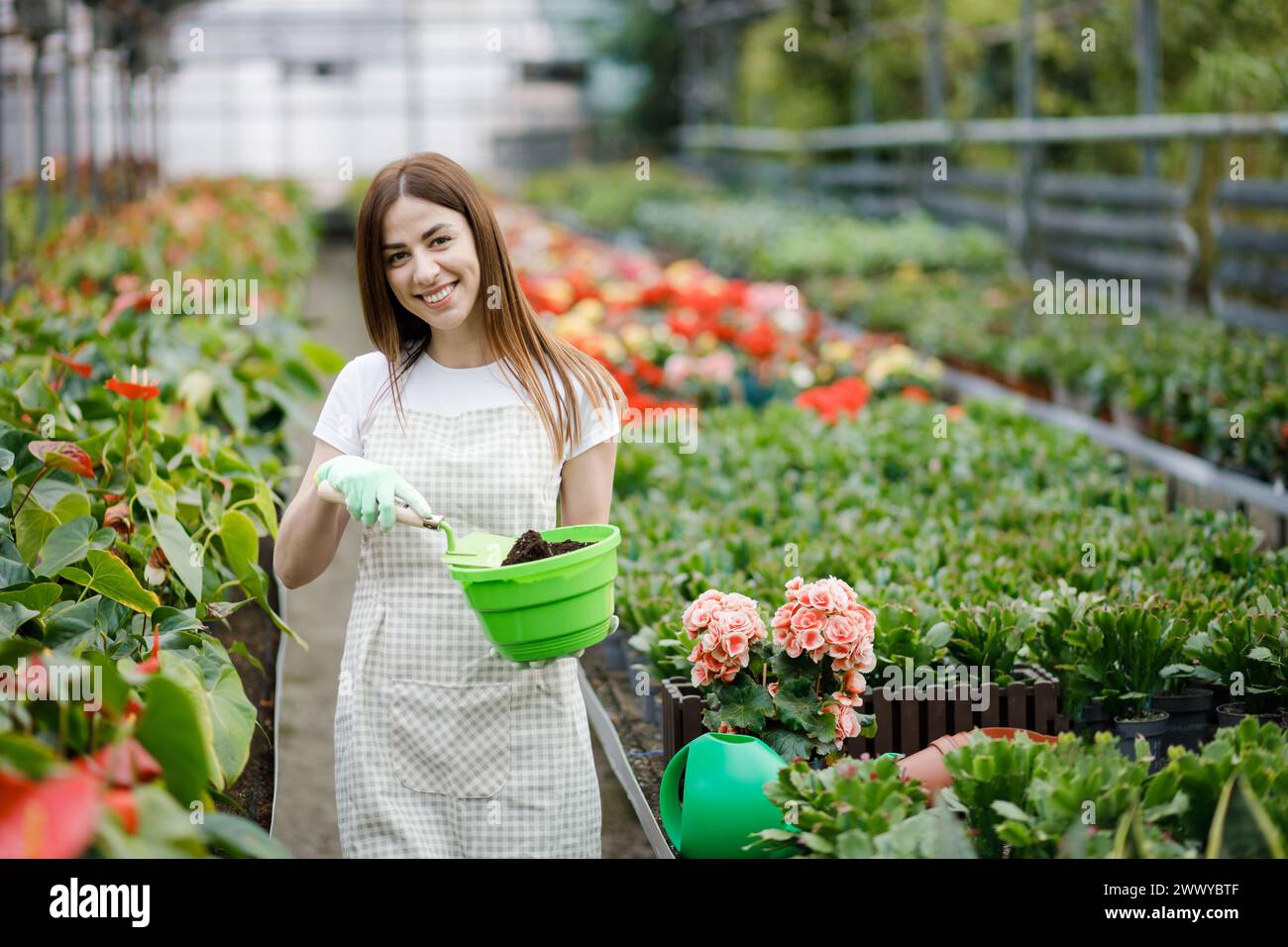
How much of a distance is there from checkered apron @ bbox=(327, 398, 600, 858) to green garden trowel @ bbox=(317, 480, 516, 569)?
0.38 feet

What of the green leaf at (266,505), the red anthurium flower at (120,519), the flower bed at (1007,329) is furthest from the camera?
the flower bed at (1007,329)

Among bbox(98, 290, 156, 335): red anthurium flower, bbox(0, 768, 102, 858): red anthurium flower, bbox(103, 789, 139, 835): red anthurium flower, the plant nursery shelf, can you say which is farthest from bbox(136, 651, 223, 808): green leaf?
the plant nursery shelf

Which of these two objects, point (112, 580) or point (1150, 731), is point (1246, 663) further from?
point (112, 580)

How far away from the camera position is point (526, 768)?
6.77 ft

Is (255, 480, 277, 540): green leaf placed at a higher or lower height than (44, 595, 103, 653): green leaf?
higher

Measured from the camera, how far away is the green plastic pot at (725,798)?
6.51 ft

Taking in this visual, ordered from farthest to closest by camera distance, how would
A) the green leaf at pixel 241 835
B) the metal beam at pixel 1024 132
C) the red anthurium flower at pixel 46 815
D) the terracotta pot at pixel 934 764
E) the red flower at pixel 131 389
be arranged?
the metal beam at pixel 1024 132 → the red flower at pixel 131 389 → the terracotta pot at pixel 934 764 → the green leaf at pixel 241 835 → the red anthurium flower at pixel 46 815

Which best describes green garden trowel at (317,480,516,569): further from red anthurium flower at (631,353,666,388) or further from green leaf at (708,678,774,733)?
red anthurium flower at (631,353,666,388)

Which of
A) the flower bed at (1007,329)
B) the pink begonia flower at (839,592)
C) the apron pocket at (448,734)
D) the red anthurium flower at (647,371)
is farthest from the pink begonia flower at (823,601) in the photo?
the red anthurium flower at (647,371)

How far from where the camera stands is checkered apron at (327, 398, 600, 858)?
205 cm

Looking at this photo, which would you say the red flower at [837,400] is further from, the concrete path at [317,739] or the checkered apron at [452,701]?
the checkered apron at [452,701]

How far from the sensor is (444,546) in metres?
2.09
